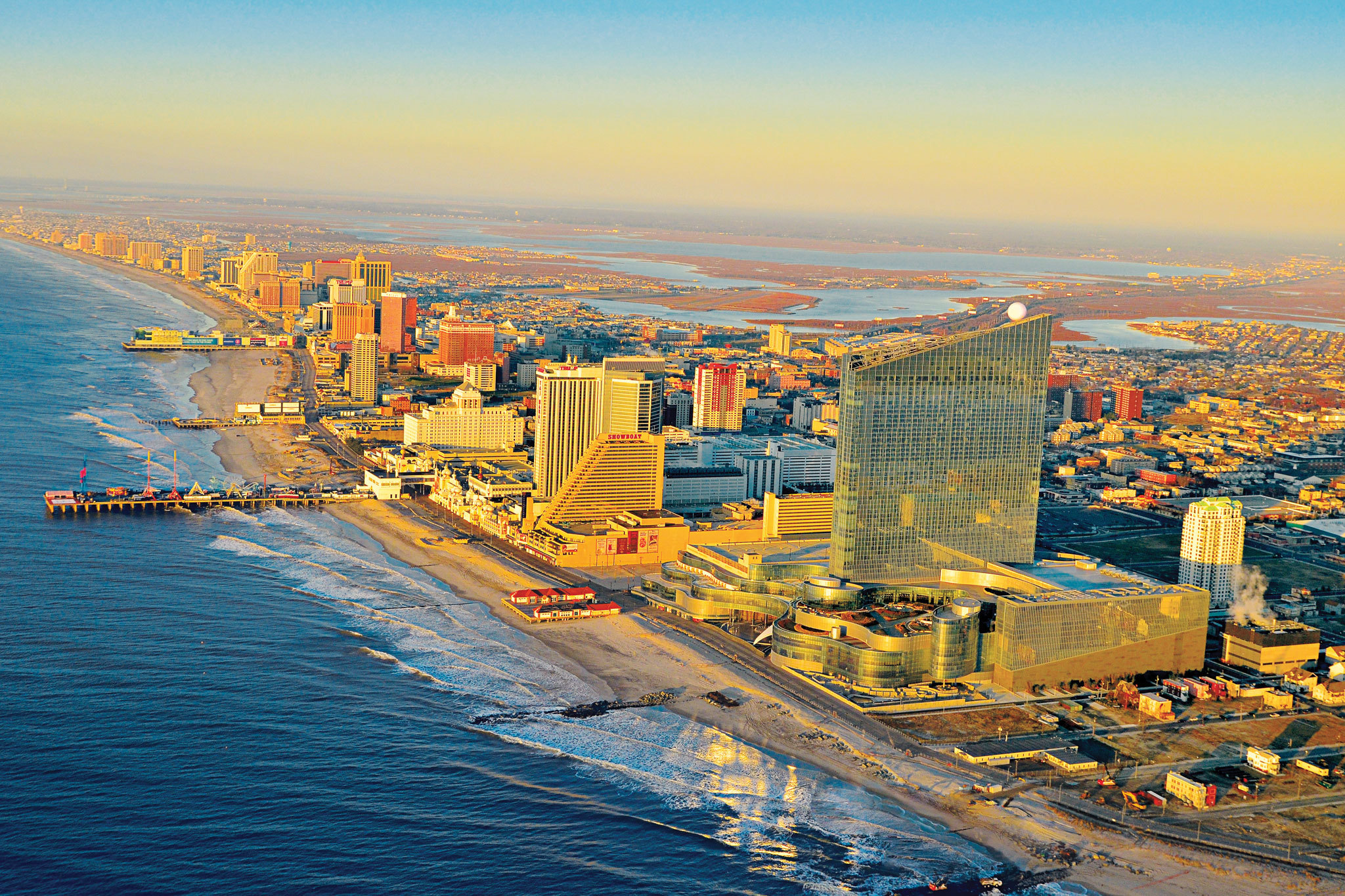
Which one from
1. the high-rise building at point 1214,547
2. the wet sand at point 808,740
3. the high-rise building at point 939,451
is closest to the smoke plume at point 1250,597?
the high-rise building at point 1214,547

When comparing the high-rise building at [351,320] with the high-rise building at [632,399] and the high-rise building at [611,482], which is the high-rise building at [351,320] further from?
the high-rise building at [611,482]

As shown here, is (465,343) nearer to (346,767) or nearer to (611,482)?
(611,482)

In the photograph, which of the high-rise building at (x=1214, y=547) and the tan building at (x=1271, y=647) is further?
the high-rise building at (x=1214, y=547)

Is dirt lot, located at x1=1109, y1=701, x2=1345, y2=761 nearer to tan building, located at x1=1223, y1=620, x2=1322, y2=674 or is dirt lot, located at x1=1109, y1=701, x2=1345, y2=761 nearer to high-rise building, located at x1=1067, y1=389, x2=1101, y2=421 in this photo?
tan building, located at x1=1223, y1=620, x2=1322, y2=674

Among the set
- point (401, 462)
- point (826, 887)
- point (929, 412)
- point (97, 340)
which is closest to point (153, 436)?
point (401, 462)

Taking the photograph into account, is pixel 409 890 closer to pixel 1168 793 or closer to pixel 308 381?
pixel 1168 793

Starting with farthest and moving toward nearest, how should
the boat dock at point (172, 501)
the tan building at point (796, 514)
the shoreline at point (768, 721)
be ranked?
the boat dock at point (172, 501), the tan building at point (796, 514), the shoreline at point (768, 721)
